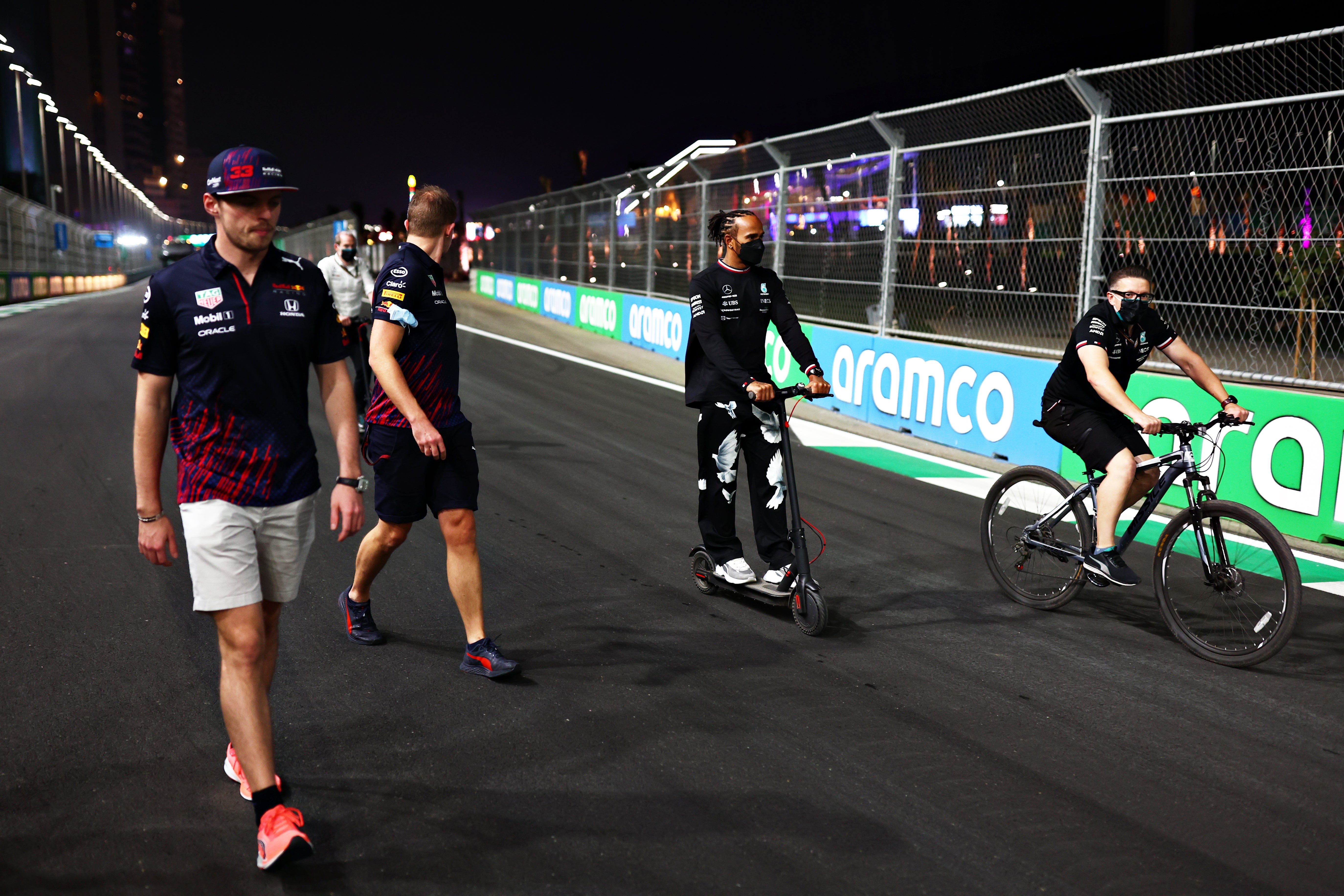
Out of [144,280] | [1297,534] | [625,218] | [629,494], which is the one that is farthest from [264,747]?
[144,280]

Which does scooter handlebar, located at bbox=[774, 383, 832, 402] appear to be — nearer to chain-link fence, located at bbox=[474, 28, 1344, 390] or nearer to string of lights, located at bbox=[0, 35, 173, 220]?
chain-link fence, located at bbox=[474, 28, 1344, 390]

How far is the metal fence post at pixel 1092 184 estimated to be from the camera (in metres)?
8.58

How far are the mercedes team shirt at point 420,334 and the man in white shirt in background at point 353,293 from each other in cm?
567

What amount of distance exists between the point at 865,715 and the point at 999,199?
694cm

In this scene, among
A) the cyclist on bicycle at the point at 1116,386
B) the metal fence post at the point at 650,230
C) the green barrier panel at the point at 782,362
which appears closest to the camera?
the cyclist on bicycle at the point at 1116,386

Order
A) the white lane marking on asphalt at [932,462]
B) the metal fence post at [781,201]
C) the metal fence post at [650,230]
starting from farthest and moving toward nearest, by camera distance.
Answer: the metal fence post at [650,230], the metal fence post at [781,201], the white lane marking on asphalt at [932,462]

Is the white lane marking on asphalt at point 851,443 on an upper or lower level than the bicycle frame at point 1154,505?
lower

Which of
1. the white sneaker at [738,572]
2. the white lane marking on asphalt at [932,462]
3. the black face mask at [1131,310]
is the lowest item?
the white lane marking on asphalt at [932,462]

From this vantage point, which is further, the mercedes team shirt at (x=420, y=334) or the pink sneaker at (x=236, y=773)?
the mercedes team shirt at (x=420, y=334)

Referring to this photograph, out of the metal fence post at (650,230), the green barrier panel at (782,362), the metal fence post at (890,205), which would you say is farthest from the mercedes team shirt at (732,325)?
the metal fence post at (650,230)

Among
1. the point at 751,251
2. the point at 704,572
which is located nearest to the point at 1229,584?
the point at 704,572

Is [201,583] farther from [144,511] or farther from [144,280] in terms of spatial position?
[144,280]

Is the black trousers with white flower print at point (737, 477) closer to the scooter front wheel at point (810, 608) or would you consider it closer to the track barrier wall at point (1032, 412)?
the scooter front wheel at point (810, 608)

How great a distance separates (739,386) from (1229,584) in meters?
2.32
